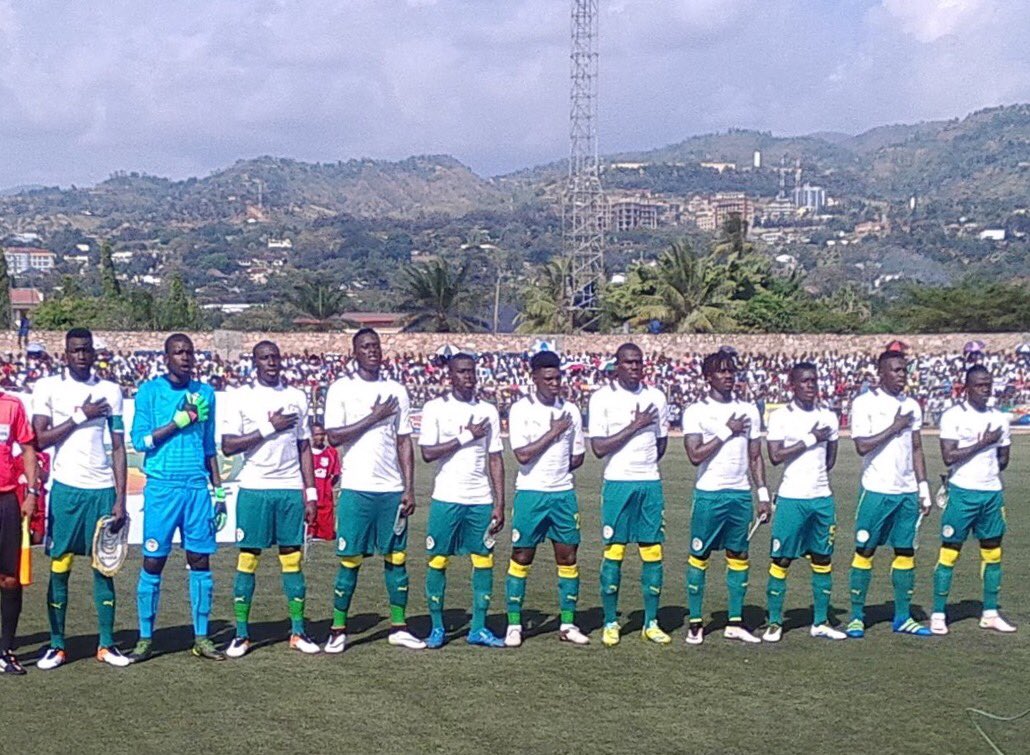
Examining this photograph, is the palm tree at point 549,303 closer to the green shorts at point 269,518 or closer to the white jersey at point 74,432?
the green shorts at point 269,518

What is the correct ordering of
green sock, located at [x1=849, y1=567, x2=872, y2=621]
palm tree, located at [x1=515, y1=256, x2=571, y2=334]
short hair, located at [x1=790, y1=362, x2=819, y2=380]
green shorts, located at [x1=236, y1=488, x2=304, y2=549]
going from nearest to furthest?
green shorts, located at [x1=236, y1=488, x2=304, y2=549] → short hair, located at [x1=790, y1=362, x2=819, y2=380] → green sock, located at [x1=849, y1=567, x2=872, y2=621] → palm tree, located at [x1=515, y1=256, x2=571, y2=334]

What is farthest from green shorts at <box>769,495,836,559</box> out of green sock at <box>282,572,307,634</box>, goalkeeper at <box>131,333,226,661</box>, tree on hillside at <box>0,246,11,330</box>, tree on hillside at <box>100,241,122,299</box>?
tree on hillside at <box>100,241,122,299</box>

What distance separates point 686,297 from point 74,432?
50632 mm

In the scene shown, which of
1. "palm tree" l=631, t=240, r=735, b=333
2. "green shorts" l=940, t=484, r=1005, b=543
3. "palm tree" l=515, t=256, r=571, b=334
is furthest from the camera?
"palm tree" l=515, t=256, r=571, b=334

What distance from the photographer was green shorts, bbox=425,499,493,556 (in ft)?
29.2

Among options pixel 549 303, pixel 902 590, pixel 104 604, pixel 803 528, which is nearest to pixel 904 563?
pixel 902 590

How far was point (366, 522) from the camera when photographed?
873 centimetres

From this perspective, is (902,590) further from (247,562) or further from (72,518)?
(72,518)

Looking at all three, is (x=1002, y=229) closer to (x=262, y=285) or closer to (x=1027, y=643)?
(x=262, y=285)

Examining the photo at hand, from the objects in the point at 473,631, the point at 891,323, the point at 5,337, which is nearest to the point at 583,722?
the point at 473,631

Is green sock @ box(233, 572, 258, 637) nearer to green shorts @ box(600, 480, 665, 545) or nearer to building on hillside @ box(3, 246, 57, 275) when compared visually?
green shorts @ box(600, 480, 665, 545)

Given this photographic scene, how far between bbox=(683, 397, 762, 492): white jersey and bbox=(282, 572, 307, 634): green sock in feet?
9.68

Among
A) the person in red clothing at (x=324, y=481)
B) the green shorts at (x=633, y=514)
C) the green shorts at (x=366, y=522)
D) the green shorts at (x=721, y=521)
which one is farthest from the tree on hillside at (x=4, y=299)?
the green shorts at (x=721, y=521)

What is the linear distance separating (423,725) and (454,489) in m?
2.22
